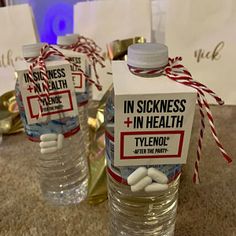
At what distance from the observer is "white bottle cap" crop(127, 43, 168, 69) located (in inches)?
12.5

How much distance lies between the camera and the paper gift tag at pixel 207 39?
0.78 metres

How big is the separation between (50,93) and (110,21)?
0.49m

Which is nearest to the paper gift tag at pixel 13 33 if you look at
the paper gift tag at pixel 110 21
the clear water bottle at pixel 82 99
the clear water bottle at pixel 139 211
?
the paper gift tag at pixel 110 21

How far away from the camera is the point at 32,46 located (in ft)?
1.47

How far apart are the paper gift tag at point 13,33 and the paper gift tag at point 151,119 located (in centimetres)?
62

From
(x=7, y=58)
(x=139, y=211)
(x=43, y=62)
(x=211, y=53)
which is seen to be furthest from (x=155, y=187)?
(x=7, y=58)

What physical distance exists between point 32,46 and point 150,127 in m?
0.24

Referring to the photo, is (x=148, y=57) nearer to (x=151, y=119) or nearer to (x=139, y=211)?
(x=151, y=119)

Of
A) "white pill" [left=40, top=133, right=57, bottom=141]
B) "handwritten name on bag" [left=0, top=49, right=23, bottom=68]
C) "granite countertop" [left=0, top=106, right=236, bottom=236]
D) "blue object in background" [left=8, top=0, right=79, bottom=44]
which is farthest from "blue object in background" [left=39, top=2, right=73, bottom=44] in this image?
"white pill" [left=40, top=133, right=57, bottom=141]

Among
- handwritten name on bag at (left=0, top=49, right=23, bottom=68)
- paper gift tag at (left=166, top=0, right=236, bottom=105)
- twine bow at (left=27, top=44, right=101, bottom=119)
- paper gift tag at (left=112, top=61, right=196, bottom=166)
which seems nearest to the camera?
paper gift tag at (left=112, top=61, right=196, bottom=166)

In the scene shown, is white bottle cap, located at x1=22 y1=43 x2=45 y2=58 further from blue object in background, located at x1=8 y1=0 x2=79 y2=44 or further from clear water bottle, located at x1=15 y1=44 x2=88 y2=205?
blue object in background, located at x1=8 y1=0 x2=79 y2=44

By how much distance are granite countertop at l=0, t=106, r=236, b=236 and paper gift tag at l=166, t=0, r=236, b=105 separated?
0.88 feet

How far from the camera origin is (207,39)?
0.81m

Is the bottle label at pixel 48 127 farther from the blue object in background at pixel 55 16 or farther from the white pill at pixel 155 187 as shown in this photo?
the blue object in background at pixel 55 16
